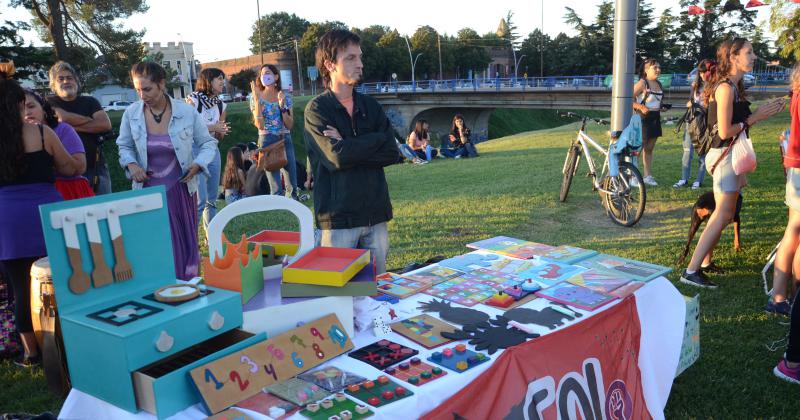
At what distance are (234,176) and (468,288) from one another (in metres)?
6.46

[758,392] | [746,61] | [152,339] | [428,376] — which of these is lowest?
[758,392]

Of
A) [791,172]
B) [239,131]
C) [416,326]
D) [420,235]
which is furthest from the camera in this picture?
[239,131]

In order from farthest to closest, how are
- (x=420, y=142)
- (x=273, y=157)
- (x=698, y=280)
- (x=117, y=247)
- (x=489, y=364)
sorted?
(x=420, y=142) → (x=273, y=157) → (x=698, y=280) → (x=489, y=364) → (x=117, y=247)

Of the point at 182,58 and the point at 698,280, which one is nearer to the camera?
the point at 698,280

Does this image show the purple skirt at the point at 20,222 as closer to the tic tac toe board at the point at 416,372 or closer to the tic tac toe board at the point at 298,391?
the tic tac toe board at the point at 298,391

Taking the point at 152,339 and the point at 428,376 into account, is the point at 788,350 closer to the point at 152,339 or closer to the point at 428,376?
the point at 428,376

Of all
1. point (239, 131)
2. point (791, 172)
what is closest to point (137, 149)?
point (791, 172)

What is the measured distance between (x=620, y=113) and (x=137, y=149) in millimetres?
5456

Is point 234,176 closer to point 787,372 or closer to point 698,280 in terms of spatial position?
point 698,280

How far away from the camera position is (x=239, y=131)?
3206 cm

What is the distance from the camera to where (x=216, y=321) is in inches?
65.8

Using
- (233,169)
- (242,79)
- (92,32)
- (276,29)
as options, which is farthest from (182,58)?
(233,169)

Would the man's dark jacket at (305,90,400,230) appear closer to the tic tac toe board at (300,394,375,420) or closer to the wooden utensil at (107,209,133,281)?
the wooden utensil at (107,209,133,281)

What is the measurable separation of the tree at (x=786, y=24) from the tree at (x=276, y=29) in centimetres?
6598
